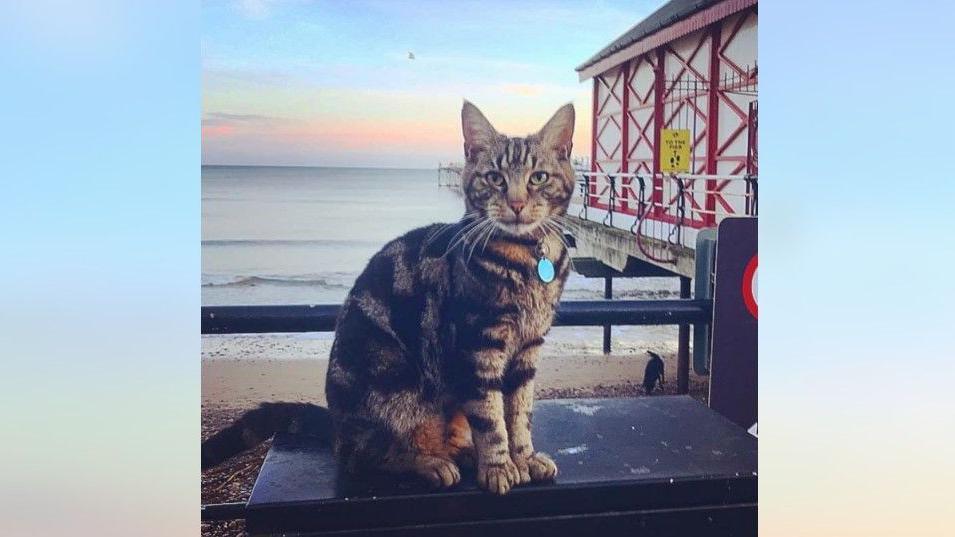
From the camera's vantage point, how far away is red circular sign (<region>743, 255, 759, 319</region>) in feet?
6.76

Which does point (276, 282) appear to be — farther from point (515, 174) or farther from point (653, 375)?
point (653, 375)

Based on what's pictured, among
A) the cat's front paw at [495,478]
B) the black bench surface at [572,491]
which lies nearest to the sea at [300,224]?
the black bench surface at [572,491]

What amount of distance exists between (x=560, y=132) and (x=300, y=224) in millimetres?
597

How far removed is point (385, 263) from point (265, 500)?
53 centimetres

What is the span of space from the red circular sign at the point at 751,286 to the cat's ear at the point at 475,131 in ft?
2.43

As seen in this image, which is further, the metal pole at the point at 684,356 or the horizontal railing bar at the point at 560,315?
the metal pole at the point at 684,356

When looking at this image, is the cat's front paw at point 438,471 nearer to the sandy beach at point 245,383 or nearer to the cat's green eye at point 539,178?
the sandy beach at point 245,383

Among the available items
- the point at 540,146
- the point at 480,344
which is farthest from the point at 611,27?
the point at 480,344

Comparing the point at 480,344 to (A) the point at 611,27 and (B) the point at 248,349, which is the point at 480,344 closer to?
(B) the point at 248,349

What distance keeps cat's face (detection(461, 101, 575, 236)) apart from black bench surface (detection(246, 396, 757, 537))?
457 mm

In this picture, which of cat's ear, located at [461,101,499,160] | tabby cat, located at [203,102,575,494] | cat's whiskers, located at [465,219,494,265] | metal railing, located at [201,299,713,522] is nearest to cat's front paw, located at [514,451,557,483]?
tabby cat, located at [203,102,575,494]

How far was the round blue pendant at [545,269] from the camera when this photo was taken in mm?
1772

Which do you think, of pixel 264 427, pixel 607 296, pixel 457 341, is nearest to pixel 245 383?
pixel 264 427

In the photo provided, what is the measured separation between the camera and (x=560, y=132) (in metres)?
1.82
